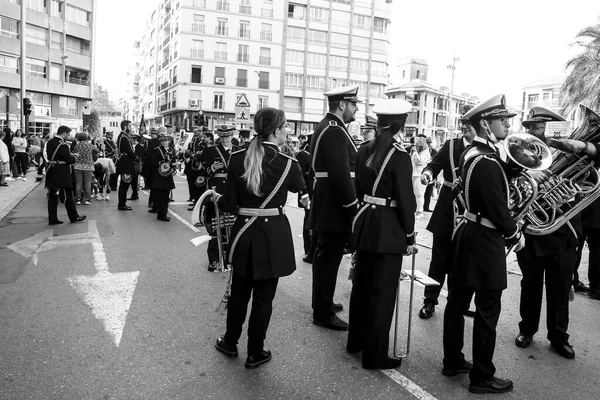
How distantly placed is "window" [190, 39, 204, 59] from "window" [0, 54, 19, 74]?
17.9m

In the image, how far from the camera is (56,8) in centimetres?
4888

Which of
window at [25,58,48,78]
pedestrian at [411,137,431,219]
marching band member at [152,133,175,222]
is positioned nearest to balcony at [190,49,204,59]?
window at [25,58,48,78]

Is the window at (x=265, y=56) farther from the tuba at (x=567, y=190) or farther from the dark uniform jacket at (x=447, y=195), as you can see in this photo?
the tuba at (x=567, y=190)

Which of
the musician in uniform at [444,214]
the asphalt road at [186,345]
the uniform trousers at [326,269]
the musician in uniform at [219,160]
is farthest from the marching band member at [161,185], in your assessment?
the musician in uniform at [444,214]

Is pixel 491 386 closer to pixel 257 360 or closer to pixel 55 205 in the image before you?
pixel 257 360

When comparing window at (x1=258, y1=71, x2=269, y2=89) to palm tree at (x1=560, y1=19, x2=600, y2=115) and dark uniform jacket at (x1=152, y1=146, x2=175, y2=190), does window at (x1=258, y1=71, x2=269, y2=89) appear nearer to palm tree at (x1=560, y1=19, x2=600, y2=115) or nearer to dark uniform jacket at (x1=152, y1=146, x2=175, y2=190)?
palm tree at (x1=560, y1=19, x2=600, y2=115)

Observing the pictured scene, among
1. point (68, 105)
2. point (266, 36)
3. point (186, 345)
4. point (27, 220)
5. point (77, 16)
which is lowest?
point (27, 220)

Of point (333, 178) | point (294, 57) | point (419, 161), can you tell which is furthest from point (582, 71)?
point (294, 57)

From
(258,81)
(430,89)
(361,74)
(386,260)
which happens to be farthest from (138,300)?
(430,89)

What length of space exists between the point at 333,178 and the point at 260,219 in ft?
3.22

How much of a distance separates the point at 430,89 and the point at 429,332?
3051 inches

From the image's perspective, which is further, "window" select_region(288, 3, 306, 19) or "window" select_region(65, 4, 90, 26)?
"window" select_region(288, 3, 306, 19)

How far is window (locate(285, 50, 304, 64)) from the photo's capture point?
2318 inches

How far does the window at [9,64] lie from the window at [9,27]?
1.93m
